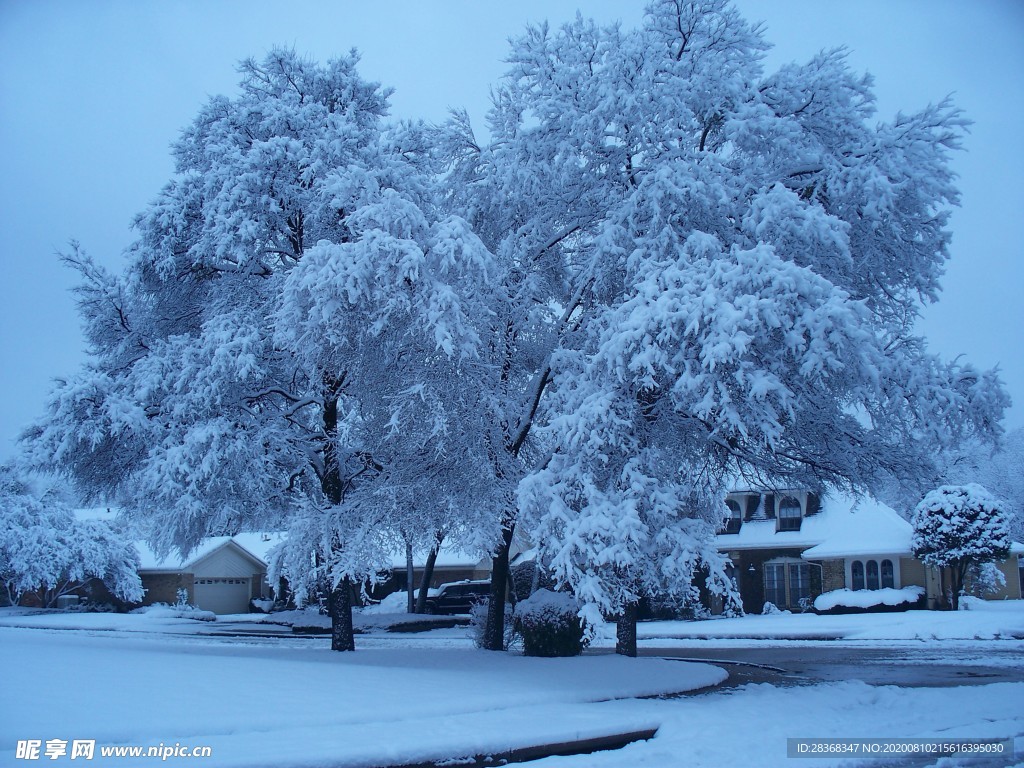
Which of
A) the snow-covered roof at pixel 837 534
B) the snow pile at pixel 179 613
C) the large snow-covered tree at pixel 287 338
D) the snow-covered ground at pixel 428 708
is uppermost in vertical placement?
the large snow-covered tree at pixel 287 338

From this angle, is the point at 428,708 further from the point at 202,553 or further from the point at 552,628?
the point at 202,553

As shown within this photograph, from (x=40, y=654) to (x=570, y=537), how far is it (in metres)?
9.11

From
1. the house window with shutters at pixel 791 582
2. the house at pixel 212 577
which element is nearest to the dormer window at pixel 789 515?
the house window with shutters at pixel 791 582

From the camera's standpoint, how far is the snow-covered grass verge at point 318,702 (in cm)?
845

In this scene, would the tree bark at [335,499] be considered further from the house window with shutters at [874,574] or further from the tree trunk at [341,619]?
the house window with shutters at [874,574]

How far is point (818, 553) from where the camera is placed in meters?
37.9

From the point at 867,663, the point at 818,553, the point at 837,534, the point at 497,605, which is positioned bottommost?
the point at 867,663

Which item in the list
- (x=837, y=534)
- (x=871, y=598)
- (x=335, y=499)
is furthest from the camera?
(x=837, y=534)

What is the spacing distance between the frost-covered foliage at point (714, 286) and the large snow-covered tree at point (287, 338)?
102 inches

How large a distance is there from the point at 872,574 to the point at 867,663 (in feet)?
67.9

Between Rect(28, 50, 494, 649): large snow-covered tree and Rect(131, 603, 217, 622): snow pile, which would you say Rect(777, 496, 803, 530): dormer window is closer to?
Rect(28, 50, 494, 649): large snow-covered tree

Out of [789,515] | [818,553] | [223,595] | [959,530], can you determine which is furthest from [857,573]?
[223,595]

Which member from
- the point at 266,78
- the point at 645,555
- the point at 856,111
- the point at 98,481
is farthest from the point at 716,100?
the point at 98,481

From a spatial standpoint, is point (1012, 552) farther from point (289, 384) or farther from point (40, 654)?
point (40, 654)
